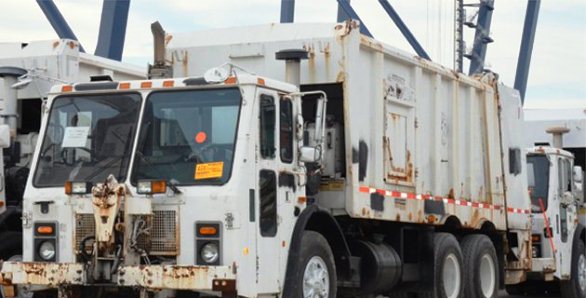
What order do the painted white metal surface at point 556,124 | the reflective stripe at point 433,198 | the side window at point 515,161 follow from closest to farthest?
the reflective stripe at point 433,198 → the side window at point 515,161 → the painted white metal surface at point 556,124

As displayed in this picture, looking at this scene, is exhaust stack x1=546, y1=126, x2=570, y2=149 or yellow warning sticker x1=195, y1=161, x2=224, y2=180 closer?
yellow warning sticker x1=195, y1=161, x2=224, y2=180

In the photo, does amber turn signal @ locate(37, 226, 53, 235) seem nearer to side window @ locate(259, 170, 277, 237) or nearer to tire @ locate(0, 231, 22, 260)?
side window @ locate(259, 170, 277, 237)

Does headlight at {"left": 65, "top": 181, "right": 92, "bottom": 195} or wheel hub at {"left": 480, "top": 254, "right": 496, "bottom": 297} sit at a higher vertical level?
headlight at {"left": 65, "top": 181, "right": 92, "bottom": 195}

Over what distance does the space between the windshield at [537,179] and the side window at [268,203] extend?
7.50 meters

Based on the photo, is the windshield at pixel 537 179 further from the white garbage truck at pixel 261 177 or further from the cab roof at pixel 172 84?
the cab roof at pixel 172 84

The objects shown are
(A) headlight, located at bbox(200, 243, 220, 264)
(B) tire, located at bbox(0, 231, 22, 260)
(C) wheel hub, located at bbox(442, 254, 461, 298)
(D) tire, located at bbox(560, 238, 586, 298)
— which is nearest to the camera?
(A) headlight, located at bbox(200, 243, 220, 264)

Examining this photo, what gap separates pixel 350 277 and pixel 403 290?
6.03 ft

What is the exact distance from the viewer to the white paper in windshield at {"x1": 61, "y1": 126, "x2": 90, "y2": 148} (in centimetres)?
916

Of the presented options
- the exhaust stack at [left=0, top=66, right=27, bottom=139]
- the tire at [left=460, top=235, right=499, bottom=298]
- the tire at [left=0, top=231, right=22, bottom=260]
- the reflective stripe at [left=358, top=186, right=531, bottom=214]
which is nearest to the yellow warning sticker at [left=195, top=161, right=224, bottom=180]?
the reflective stripe at [left=358, top=186, right=531, bottom=214]

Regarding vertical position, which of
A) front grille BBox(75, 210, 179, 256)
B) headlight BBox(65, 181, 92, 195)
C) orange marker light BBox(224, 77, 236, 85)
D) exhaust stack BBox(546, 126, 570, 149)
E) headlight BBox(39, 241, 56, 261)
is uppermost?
exhaust stack BBox(546, 126, 570, 149)

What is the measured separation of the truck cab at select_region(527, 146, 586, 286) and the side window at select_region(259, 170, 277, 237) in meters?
7.12

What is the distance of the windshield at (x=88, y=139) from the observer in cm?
901

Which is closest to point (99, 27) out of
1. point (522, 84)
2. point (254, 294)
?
point (254, 294)

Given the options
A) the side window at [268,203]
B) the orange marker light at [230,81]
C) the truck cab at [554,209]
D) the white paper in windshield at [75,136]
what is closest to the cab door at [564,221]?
the truck cab at [554,209]
